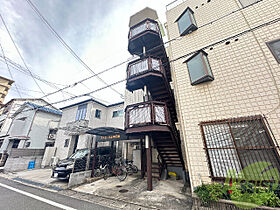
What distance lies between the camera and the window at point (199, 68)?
4887 millimetres

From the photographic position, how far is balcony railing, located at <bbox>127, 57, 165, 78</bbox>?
20.6ft

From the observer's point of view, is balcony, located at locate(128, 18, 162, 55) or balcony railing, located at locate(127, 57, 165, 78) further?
balcony, located at locate(128, 18, 162, 55)

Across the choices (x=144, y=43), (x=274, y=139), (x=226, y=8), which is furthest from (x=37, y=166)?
(x=226, y=8)

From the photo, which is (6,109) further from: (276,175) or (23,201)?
(276,175)

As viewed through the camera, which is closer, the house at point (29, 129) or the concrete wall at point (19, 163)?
the concrete wall at point (19, 163)

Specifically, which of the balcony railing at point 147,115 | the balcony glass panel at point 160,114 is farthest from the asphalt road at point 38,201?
the balcony glass panel at point 160,114

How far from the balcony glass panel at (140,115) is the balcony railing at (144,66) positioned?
223 centimetres

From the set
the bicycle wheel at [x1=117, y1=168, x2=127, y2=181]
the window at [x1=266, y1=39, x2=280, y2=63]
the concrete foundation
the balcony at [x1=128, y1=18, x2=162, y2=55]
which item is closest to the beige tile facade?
the window at [x1=266, y1=39, x2=280, y2=63]

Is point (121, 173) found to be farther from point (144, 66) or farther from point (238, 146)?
point (144, 66)

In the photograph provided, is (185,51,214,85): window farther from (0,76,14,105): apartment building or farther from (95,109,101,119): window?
(95,109,101,119): window

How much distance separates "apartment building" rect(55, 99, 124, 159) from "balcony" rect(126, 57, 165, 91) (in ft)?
23.4

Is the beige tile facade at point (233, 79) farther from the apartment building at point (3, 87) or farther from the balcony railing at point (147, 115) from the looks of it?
the apartment building at point (3, 87)

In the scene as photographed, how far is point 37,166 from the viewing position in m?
11.7

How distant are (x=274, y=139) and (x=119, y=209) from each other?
5409 millimetres
